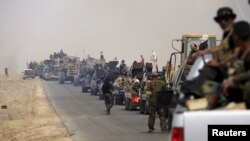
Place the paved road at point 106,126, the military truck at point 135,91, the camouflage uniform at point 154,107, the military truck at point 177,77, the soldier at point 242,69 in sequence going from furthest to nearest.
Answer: the military truck at point 135,91 < the camouflage uniform at point 154,107 < the paved road at point 106,126 < the military truck at point 177,77 < the soldier at point 242,69

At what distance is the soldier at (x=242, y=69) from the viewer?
229 inches

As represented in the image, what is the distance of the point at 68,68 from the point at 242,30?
6853 centimetres

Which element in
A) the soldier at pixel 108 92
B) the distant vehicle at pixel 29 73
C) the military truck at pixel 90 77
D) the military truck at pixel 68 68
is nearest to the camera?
the soldier at pixel 108 92

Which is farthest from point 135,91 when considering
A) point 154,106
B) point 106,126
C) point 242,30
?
point 242,30

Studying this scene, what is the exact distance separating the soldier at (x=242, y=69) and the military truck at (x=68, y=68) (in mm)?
66819

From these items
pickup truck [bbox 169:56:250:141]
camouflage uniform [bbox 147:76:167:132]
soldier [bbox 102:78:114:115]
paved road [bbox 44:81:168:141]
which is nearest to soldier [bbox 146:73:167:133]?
camouflage uniform [bbox 147:76:167:132]

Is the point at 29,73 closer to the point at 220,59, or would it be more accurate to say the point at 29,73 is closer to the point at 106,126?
the point at 106,126

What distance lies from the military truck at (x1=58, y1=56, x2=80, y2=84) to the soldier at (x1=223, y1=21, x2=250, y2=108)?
66.8 m

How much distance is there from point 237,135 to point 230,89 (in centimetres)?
44

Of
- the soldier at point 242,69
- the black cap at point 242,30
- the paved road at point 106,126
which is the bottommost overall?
the paved road at point 106,126

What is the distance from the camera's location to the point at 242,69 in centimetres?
600

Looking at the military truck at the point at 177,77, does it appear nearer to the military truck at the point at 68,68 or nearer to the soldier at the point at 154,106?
the soldier at the point at 154,106

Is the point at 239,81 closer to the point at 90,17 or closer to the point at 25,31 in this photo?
the point at 90,17

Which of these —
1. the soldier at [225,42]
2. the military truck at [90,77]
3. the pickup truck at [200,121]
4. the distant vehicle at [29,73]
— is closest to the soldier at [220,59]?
the soldier at [225,42]
